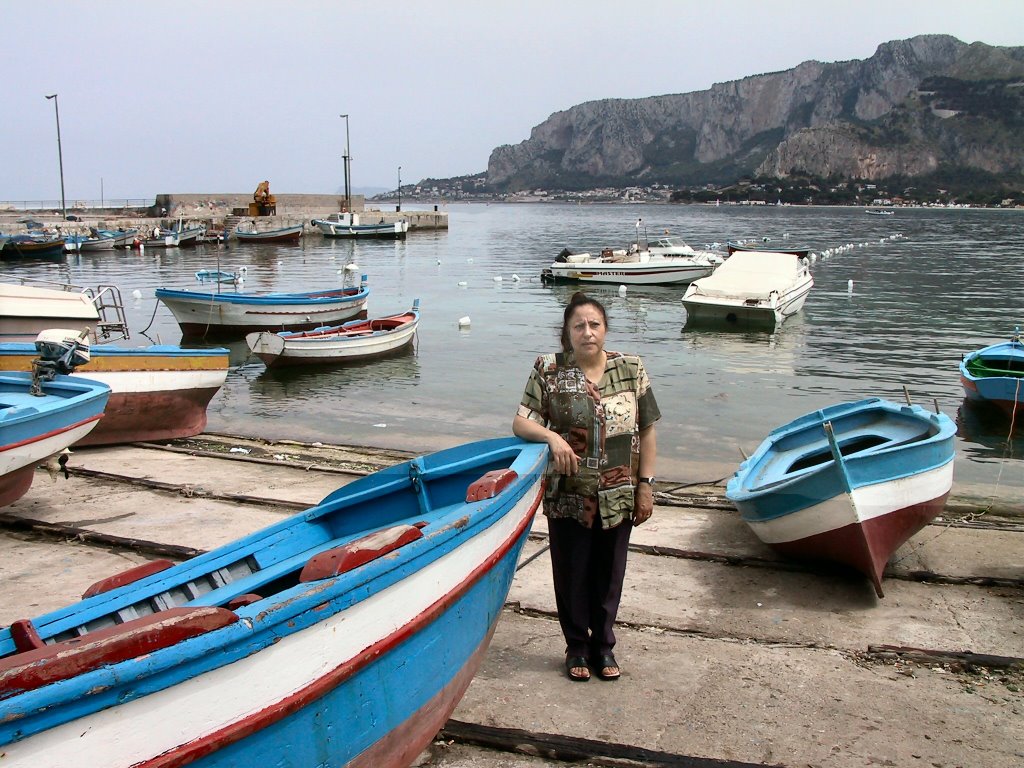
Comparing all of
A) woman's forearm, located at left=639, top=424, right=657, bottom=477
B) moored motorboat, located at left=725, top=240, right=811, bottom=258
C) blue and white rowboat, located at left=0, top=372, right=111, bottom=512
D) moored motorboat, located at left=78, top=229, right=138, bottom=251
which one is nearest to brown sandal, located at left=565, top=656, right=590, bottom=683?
woman's forearm, located at left=639, top=424, right=657, bottom=477

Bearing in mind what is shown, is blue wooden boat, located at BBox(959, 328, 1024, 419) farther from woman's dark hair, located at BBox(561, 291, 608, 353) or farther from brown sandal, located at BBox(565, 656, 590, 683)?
woman's dark hair, located at BBox(561, 291, 608, 353)

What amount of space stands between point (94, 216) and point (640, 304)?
192 ft

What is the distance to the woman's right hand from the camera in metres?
4.36

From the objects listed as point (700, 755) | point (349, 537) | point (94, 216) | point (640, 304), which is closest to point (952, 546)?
point (700, 755)

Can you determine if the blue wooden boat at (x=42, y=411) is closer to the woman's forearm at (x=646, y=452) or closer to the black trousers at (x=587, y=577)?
the black trousers at (x=587, y=577)

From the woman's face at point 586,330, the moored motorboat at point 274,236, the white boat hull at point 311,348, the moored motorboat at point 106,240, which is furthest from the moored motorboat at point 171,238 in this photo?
the woman's face at point 586,330

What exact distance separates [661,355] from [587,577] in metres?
18.5

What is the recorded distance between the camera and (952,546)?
7.32 metres

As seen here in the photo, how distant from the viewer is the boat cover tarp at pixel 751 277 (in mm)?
27516

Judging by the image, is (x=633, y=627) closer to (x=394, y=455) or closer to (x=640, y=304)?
(x=394, y=455)

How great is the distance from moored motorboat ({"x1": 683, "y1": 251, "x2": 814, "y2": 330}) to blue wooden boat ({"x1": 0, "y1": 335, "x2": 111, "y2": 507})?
2097cm

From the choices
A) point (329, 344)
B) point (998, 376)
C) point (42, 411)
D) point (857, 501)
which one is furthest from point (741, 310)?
point (42, 411)

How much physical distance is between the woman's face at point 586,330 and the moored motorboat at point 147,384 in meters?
8.41

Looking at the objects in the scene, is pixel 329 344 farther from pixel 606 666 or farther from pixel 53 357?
pixel 606 666
